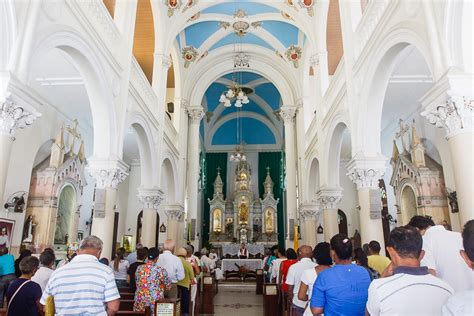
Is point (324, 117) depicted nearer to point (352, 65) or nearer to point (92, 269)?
point (352, 65)

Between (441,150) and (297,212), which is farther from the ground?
(441,150)

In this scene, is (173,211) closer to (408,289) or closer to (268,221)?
(268,221)

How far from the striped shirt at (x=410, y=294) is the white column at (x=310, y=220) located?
11.9 m

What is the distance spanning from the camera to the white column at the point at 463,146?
380 cm

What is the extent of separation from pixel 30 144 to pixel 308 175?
944 centimetres

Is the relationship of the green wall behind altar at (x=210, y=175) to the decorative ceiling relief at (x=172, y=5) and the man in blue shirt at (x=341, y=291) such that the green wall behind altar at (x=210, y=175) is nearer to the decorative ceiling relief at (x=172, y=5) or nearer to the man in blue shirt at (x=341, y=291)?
the decorative ceiling relief at (x=172, y=5)

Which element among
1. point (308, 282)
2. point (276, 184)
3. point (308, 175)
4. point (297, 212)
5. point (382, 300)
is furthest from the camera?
point (276, 184)

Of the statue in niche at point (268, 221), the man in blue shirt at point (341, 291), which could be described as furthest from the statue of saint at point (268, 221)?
the man in blue shirt at point (341, 291)

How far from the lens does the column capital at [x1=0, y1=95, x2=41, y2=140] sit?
4117mm

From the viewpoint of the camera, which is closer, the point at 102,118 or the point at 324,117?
the point at 102,118

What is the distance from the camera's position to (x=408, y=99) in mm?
10656

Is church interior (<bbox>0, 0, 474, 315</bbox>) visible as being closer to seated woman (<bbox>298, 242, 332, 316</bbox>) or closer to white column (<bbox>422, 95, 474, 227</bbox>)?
white column (<bbox>422, 95, 474, 227</bbox>)

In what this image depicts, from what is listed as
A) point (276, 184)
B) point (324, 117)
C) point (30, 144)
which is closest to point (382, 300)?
point (324, 117)

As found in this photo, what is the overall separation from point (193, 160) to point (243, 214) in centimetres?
652
